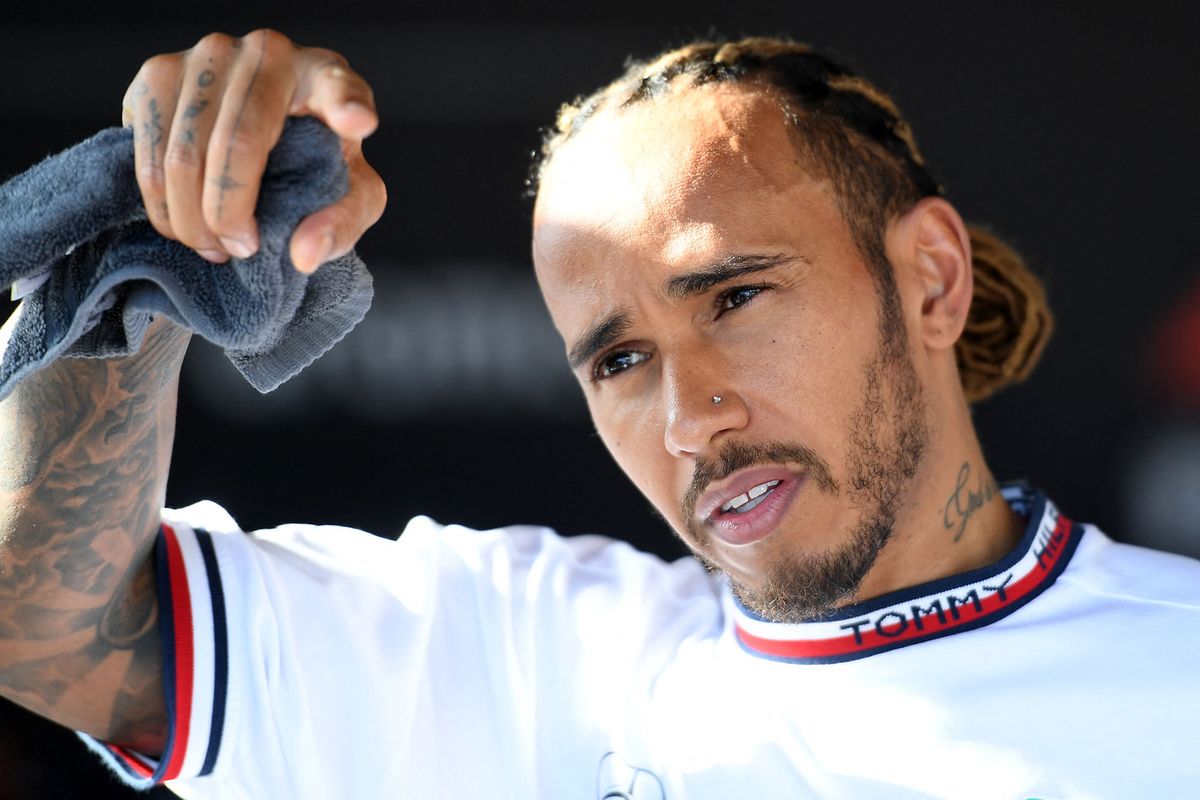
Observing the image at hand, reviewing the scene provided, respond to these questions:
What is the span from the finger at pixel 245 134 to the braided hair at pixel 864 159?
741 mm

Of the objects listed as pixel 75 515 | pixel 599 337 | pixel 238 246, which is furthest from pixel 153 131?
pixel 599 337

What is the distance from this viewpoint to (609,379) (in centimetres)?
166

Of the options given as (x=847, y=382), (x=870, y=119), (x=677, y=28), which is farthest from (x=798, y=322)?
(x=677, y=28)

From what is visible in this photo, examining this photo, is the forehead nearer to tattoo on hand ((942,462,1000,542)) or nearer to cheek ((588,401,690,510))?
cheek ((588,401,690,510))

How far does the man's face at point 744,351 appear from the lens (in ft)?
4.93

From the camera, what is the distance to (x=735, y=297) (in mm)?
1545

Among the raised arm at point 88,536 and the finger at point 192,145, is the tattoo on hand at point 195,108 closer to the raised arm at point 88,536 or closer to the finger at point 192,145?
the finger at point 192,145

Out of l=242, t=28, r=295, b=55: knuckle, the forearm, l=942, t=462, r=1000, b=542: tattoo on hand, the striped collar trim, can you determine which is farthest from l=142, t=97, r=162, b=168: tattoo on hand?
l=942, t=462, r=1000, b=542: tattoo on hand

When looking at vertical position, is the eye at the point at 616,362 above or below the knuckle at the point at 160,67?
below

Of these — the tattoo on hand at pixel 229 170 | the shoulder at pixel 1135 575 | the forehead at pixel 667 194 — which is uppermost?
the tattoo on hand at pixel 229 170

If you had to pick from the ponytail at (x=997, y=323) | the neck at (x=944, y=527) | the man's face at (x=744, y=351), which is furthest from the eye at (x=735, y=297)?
the ponytail at (x=997, y=323)

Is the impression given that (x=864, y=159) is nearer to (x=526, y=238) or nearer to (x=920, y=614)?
(x=920, y=614)

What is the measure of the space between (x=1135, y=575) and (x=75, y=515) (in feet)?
4.22

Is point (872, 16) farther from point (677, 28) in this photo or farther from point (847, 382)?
point (847, 382)
